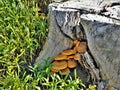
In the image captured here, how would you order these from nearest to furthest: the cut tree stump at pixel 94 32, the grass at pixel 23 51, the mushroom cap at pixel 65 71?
the cut tree stump at pixel 94 32, the grass at pixel 23 51, the mushroom cap at pixel 65 71

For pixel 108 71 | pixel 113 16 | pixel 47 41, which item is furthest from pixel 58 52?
pixel 113 16

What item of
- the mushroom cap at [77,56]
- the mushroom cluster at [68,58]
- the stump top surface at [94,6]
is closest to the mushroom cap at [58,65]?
the mushroom cluster at [68,58]

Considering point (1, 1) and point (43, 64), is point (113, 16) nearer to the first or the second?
point (43, 64)

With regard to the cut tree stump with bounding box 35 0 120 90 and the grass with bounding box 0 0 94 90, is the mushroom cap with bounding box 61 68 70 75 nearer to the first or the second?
the grass with bounding box 0 0 94 90

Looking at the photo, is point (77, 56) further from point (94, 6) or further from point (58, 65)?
point (94, 6)

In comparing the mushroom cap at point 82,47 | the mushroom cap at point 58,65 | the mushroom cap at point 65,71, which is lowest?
the mushroom cap at point 65,71

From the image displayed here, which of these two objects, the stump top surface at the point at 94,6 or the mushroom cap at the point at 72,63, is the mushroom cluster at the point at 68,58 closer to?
the mushroom cap at the point at 72,63
